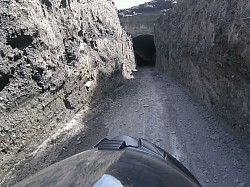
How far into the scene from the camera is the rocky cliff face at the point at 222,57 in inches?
240

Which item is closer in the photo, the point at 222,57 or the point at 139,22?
the point at 222,57

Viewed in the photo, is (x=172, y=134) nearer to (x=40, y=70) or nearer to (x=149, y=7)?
(x=40, y=70)

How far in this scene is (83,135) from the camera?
7.45m

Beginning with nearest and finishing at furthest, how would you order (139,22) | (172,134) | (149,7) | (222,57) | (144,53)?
(172,134)
(222,57)
(139,22)
(149,7)
(144,53)

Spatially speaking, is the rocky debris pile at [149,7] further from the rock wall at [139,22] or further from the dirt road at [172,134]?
the dirt road at [172,134]

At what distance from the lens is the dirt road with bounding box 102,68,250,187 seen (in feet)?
17.6

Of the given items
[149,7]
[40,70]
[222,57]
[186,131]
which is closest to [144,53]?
[149,7]

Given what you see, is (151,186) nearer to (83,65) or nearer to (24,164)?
(24,164)

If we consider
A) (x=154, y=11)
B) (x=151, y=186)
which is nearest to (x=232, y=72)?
(x=151, y=186)

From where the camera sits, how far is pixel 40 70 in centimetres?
719

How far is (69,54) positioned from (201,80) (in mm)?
4335

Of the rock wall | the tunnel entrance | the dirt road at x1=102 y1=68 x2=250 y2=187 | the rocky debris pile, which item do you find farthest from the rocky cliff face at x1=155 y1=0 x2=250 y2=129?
the tunnel entrance

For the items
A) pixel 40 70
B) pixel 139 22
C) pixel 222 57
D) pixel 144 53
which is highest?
pixel 40 70

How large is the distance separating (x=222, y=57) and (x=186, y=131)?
79.1 inches
